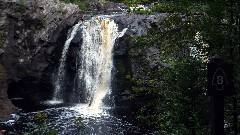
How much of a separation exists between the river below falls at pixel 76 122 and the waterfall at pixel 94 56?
1.94m

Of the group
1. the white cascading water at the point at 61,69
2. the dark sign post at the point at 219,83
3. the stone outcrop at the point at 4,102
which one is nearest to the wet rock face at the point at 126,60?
the white cascading water at the point at 61,69

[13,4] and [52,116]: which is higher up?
[13,4]

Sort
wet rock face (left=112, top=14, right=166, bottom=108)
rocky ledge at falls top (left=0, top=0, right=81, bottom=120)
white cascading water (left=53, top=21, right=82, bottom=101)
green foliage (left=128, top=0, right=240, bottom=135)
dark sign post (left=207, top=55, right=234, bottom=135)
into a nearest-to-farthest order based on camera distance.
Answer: dark sign post (left=207, top=55, right=234, bottom=135)
green foliage (left=128, top=0, right=240, bottom=135)
wet rock face (left=112, top=14, right=166, bottom=108)
rocky ledge at falls top (left=0, top=0, right=81, bottom=120)
white cascading water (left=53, top=21, right=82, bottom=101)

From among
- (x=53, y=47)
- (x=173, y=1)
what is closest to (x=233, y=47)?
(x=173, y=1)

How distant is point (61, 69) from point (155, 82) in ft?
46.4

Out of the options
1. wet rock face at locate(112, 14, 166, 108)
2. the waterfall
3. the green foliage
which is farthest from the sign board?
the waterfall

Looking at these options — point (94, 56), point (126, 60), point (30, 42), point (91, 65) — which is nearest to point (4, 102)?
point (30, 42)

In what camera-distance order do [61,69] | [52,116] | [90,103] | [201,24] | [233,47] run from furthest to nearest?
[61,69] < [90,103] < [52,116] < [201,24] < [233,47]

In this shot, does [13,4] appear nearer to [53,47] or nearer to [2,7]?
[2,7]

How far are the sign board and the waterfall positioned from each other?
15.2 m

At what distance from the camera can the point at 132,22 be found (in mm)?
18625

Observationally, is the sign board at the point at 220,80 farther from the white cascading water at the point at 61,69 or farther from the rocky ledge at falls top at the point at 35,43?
the white cascading water at the point at 61,69

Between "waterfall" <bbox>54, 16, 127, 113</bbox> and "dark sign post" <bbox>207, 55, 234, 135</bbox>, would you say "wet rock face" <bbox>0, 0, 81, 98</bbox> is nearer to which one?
"waterfall" <bbox>54, 16, 127, 113</bbox>

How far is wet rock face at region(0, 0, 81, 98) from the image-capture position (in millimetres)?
18859
